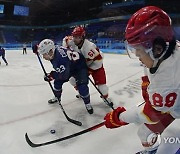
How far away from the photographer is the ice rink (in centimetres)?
162

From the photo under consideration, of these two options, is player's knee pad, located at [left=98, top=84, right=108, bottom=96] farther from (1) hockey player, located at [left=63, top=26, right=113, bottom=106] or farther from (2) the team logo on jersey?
(2) the team logo on jersey

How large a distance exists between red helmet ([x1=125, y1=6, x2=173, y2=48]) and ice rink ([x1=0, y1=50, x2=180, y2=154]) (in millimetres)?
894

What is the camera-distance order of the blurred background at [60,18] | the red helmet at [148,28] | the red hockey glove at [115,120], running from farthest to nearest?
1. the blurred background at [60,18]
2. the red hockey glove at [115,120]
3. the red helmet at [148,28]

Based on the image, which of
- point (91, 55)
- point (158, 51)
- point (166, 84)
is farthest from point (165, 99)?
point (91, 55)

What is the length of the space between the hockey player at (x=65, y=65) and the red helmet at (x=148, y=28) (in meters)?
1.27

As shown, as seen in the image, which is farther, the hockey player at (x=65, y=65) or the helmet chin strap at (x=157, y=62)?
the hockey player at (x=65, y=65)

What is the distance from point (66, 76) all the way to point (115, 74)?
2185 millimetres

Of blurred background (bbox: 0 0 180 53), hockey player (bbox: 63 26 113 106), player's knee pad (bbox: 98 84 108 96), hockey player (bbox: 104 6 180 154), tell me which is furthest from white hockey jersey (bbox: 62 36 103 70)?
blurred background (bbox: 0 0 180 53)

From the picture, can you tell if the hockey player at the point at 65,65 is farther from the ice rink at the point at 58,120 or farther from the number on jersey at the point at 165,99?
the number on jersey at the point at 165,99

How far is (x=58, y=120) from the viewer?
218 cm

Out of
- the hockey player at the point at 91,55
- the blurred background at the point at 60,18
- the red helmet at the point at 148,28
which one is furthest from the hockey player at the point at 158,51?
the blurred background at the point at 60,18

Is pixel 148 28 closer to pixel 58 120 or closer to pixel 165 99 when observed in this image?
pixel 165 99

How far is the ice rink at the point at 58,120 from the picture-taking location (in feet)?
5.30

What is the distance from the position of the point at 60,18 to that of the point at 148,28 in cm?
1745
